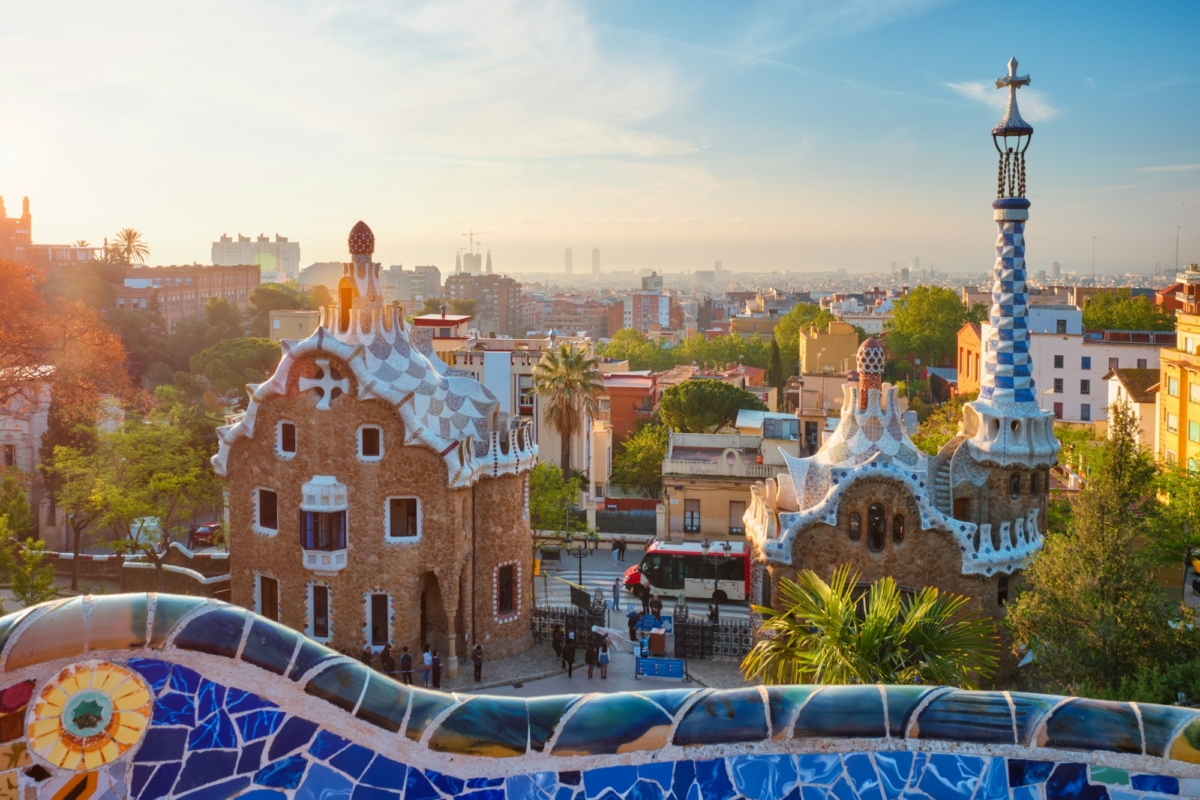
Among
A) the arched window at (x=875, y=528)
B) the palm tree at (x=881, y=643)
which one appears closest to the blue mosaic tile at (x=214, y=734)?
the palm tree at (x=881, y=643)

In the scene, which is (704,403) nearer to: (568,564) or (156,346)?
(568,564)

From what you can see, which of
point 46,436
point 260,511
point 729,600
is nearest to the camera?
point 260,511

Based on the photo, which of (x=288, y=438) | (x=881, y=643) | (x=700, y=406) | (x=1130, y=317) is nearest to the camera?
(x=881, y=643)

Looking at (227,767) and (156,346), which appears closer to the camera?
(227,767)

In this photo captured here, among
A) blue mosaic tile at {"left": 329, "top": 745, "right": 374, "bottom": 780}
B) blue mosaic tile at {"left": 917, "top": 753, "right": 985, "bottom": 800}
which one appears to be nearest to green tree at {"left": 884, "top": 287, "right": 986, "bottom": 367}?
blue mosaic tile at {"left": 917, "top": 753, "right": 985, "bottom": 800}

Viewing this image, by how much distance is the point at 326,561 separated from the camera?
27.4 meters

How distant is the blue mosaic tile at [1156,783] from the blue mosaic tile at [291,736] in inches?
178

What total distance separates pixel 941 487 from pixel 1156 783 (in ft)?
70.2

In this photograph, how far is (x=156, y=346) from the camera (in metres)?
80.2

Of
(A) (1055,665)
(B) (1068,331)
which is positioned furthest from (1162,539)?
(B) (1068,331)

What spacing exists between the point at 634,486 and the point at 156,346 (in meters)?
41.3

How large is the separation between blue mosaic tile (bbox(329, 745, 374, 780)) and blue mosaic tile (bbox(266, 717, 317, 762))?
0.64ft

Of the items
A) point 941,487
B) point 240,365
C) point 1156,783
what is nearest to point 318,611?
point 941,487

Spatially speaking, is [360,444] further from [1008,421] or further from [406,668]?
[1008,421]
